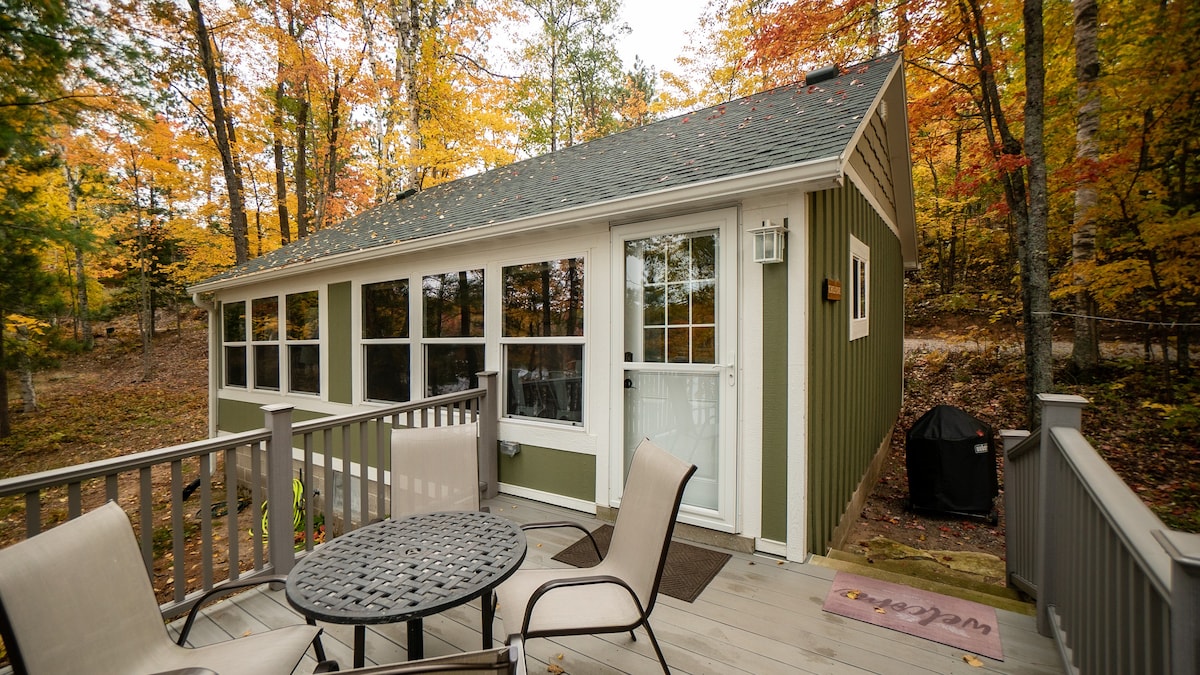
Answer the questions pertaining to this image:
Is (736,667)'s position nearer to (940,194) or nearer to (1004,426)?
(1004,426)

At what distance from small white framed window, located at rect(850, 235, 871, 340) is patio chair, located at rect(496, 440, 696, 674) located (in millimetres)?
2859

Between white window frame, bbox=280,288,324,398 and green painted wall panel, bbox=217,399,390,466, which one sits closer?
green painted wall panel, bbox=217,399,390,466

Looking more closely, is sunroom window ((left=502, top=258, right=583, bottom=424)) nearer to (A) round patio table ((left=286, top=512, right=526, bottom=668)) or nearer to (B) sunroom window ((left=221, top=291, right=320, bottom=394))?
(A) round patio table ((left=286, top=512, right=526, bottom=668))

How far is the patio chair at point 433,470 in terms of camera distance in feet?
9.04

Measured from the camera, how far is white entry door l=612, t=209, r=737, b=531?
3.37 m

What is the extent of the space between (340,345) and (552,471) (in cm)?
360

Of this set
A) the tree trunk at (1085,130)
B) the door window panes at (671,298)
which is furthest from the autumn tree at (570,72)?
the door window panes at (671,298)

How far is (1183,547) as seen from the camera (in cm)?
88

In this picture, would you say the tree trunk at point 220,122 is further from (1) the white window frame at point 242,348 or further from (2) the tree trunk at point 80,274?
(1) the white window frame at point 242,348

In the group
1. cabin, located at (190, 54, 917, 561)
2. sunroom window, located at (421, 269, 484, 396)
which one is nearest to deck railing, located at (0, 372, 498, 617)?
sunroom window, located at (421, 269, 484, 396)

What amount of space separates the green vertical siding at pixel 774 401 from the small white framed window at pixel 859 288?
1.40 metres

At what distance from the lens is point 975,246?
12.8 metres

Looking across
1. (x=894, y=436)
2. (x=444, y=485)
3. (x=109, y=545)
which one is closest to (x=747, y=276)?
(x=444, y=485)

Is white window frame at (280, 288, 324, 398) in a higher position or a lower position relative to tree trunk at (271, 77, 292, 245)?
lower
